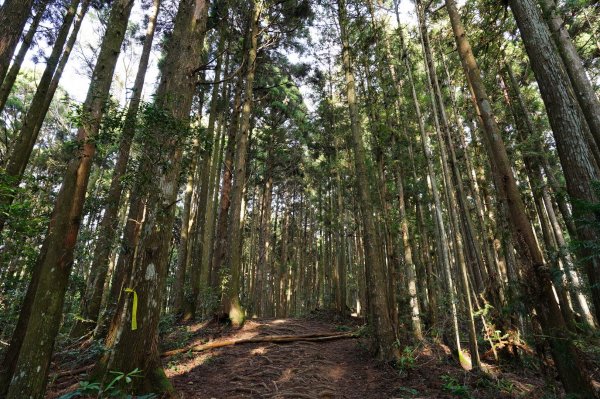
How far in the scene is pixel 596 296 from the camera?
12.9ft

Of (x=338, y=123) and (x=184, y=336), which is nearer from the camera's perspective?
(x=184, y=336)

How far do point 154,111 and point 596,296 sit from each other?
6343 millimetres

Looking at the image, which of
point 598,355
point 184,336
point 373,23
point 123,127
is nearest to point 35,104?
point 123,127

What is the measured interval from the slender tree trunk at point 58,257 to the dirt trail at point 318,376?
220 centimetres

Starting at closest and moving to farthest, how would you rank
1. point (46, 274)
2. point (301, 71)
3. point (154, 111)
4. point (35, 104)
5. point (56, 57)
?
point (46, 274) < point (154, 111) < point (35, 104) < point (56, 57) < point (301, 71)

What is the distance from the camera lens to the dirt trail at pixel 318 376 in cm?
530

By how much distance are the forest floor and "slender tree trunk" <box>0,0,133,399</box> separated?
1.72 metres

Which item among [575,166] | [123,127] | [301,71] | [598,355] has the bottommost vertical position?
[598,355]

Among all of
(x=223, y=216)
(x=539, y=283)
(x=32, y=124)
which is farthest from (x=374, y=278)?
(x=32, y=124)

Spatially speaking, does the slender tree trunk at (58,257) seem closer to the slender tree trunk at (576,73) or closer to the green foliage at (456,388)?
the green foliage at (456,388)

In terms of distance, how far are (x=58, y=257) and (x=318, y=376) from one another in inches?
196

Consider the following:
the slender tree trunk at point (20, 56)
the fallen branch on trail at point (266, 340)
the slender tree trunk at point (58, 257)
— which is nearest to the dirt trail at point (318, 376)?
the fallen branch on trail at point (266, 340)

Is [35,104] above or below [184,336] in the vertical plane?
above

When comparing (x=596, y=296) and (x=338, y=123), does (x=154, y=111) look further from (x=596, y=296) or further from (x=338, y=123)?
(x=338, y=123)
